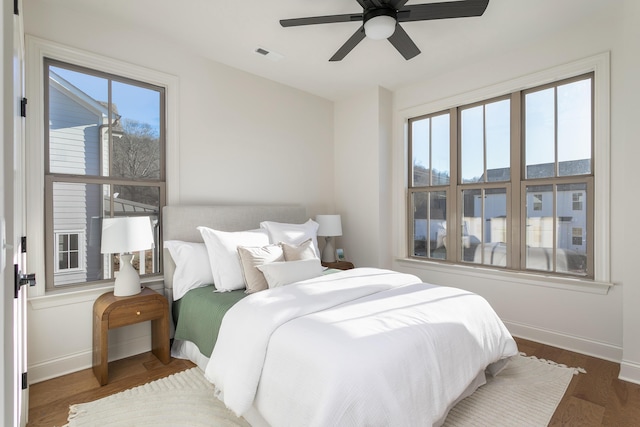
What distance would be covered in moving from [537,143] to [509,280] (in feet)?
4.65

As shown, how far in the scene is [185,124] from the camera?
125 inches

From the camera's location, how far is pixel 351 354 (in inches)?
57.2

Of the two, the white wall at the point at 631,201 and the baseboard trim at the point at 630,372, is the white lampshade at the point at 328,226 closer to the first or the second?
the white wall at the point at 631,201

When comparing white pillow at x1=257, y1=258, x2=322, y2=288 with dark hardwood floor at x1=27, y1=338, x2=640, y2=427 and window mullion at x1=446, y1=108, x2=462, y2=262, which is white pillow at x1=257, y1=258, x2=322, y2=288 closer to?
dark hardwood floor at x1=27, y1=338, x2=640, y2=427

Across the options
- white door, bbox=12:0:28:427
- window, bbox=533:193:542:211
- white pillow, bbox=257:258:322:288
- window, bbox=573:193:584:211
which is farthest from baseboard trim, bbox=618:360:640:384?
white door, bbox=12:0:28:427

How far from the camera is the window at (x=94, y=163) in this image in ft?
8.32

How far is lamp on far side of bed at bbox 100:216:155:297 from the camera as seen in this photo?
7.82 feet

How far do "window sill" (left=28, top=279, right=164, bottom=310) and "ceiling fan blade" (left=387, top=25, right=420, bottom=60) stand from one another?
3.04 metres

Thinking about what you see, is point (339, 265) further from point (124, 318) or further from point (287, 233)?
point (124, 318)

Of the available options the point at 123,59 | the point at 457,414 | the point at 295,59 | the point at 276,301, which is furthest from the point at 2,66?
the point at 295,59

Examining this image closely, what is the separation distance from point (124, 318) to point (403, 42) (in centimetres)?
299

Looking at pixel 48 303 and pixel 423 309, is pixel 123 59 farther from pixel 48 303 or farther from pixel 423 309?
pixel 423 309

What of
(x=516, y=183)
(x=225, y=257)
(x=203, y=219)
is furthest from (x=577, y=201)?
(x=203, y=219)

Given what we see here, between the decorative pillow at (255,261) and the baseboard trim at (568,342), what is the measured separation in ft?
8.25
